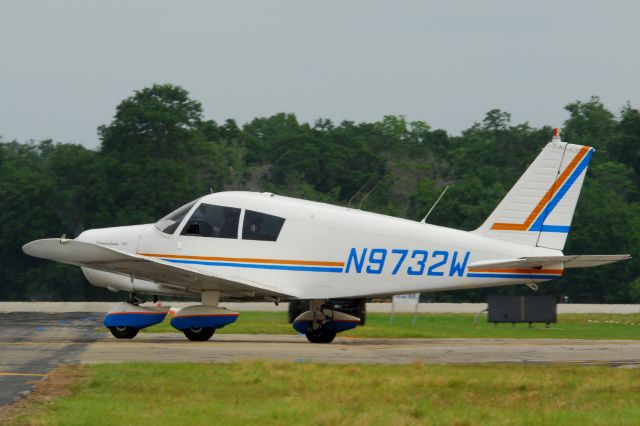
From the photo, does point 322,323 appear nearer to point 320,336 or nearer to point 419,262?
point 320,336

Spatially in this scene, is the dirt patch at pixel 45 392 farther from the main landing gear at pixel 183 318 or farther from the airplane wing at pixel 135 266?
the main landing gear at pixel 183 318

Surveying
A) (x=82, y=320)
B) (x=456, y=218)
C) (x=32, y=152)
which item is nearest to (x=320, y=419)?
(x=82, y=320)

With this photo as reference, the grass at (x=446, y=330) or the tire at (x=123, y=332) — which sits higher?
the tire at (x=123, y=332)

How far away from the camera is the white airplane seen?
843 inches

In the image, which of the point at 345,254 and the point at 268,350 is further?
the point at 345,254

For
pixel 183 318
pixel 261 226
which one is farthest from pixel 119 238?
pixel 261 226

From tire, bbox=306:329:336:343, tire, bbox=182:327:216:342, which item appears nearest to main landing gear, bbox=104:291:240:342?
tire, bbox=182:327:216:342

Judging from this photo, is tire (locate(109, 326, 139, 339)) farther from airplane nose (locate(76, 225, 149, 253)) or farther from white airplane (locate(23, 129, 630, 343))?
airplane nose (locate(76, 225, 149, 253))

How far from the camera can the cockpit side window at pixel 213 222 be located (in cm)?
2188

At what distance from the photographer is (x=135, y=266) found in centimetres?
2120

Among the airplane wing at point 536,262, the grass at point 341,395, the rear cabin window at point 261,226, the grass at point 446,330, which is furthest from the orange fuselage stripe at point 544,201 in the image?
the grass at point 341,395

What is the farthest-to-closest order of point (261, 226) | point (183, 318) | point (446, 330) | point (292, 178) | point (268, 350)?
point (292, 178), point (446, 330), point (261, 226), point (183, 318), point (268, 350)

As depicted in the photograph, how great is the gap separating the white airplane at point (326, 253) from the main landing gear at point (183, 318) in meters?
0.02

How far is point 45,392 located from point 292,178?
6634cm
